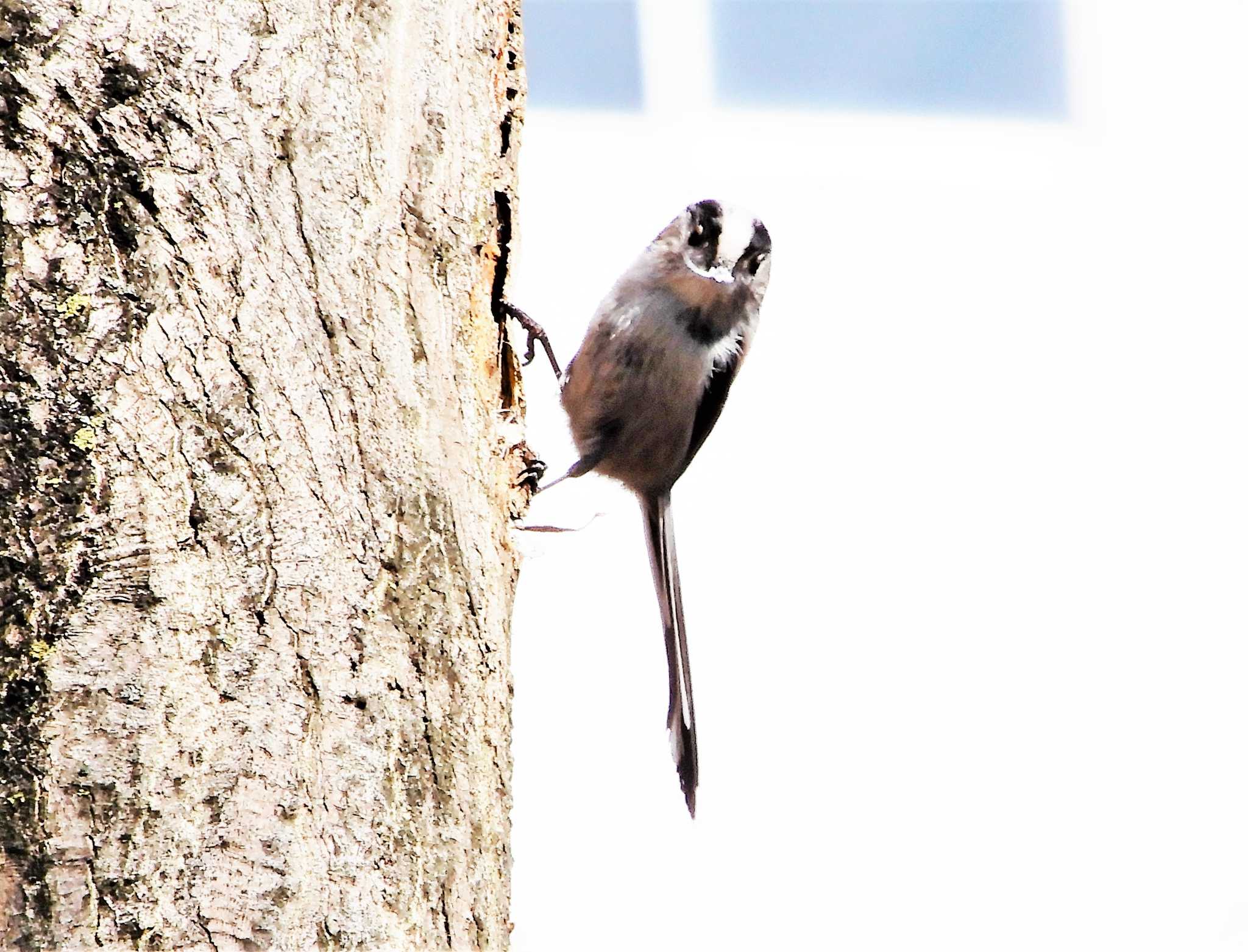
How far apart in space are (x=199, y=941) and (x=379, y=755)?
0.53ft

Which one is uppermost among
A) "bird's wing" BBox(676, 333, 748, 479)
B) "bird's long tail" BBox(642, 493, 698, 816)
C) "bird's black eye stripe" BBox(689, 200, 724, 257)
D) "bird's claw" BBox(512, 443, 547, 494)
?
"bird's black eye stripe" BBox(689, 200, 724, 257)

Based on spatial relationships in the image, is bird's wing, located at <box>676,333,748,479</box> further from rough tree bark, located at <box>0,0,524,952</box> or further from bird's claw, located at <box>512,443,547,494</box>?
rough tree bark, located at <box>0,0,524,952</box>

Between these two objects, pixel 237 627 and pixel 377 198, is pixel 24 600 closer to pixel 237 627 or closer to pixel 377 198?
pixel 237 627

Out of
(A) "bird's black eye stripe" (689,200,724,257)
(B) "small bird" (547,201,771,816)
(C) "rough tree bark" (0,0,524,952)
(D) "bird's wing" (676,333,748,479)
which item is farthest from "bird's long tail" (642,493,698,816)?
(C) "rough tree bark" (0,0,524,952)

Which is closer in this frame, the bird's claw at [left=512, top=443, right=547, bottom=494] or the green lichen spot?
the green lichen spot

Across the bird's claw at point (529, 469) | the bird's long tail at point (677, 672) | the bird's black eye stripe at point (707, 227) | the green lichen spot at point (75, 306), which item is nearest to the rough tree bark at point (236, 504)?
the green lichen spot at point (75, 306)

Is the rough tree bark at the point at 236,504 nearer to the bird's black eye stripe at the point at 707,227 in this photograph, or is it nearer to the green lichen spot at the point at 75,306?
the green lichen spot at the point at 75,306

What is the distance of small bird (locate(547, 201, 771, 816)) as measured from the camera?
1.72m

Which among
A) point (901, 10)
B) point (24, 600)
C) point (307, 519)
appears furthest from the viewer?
point (901, 10)

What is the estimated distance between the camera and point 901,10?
308cm

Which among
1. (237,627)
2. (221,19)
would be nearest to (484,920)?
(237,627)

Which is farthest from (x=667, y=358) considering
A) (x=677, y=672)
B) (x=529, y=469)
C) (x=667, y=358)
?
(x=529, y=469)

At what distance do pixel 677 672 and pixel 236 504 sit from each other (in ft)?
2.91

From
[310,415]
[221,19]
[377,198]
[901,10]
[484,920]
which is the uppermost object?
[901,10]
